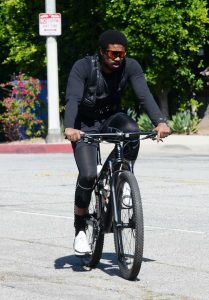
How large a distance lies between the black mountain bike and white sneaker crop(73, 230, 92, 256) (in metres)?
0.06

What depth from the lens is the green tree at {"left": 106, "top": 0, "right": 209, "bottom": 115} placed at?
2931 cm

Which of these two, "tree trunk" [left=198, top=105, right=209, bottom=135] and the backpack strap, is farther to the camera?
"tree trunk" [left=198, top=105, right=209, bottom=135]

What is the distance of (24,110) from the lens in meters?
29.6

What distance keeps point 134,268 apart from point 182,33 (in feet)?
73.6

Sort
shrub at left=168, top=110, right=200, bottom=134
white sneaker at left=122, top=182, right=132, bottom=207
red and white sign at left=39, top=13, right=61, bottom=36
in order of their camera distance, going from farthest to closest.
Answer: shrub at left=168, top=110, right=200, bottom=134
red and white sign at left=39, top=13, right=61, bottom=36
white sneaker at left=122, top=182, right=132, bottom=207

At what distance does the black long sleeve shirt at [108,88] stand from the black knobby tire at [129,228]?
530 mm

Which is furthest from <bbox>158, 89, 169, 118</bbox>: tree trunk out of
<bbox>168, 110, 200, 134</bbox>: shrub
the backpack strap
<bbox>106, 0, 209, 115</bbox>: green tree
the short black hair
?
the short black hair

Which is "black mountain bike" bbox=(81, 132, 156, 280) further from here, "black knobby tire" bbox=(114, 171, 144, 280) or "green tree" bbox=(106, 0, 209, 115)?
"green tree" bbox=(106, 0, 209, 115)

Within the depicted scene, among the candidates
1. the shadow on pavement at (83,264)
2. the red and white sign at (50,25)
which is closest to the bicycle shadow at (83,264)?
the shadow on pavement at (83,264)

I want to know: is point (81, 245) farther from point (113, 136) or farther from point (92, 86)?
point (92, 86)

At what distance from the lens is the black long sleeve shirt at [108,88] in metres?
7.79

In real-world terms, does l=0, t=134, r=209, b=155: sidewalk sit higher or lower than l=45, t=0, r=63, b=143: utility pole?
lower

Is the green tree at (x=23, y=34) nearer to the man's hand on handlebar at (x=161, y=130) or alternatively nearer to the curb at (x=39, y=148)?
the curb at (x=39, y=148)

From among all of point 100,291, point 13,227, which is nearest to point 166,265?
point 100,291
